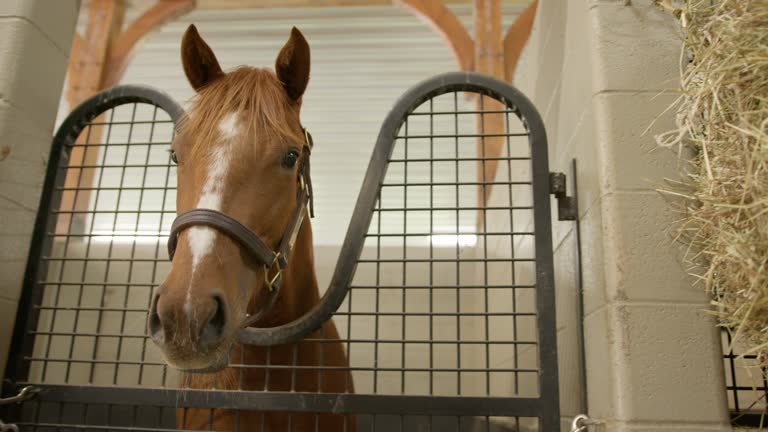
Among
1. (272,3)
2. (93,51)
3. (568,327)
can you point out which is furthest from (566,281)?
(93,51)

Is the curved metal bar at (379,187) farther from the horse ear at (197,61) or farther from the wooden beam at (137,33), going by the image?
the wooden beam at (137,33)

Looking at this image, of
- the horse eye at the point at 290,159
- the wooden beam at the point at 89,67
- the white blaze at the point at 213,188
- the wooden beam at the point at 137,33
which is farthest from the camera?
the wooden beam at the point at 137,33

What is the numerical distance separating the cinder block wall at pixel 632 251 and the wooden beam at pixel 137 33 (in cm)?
527

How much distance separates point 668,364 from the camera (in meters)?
1.18

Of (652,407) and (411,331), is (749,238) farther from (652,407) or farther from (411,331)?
(411,331)

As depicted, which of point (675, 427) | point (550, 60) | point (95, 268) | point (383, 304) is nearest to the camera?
point (675, 427)

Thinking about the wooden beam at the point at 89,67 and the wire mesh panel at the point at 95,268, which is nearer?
the wire mesh panel at the point at 95,268

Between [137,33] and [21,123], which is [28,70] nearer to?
[21,123]

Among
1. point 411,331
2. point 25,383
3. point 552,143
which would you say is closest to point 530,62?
point 552,143

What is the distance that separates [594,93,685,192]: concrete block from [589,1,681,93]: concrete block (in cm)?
4

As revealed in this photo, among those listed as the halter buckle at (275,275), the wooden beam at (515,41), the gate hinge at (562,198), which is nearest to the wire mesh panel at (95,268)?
the halter buckle at (275,275)

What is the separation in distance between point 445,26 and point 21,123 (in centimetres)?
437

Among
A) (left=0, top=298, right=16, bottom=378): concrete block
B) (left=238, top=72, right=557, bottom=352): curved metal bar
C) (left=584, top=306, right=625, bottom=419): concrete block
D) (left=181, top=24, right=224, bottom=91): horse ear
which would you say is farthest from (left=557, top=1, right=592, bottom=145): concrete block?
(left=0, top=298, right=16, bottom=378): concrete block

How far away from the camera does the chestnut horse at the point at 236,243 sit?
1050 millimetres
